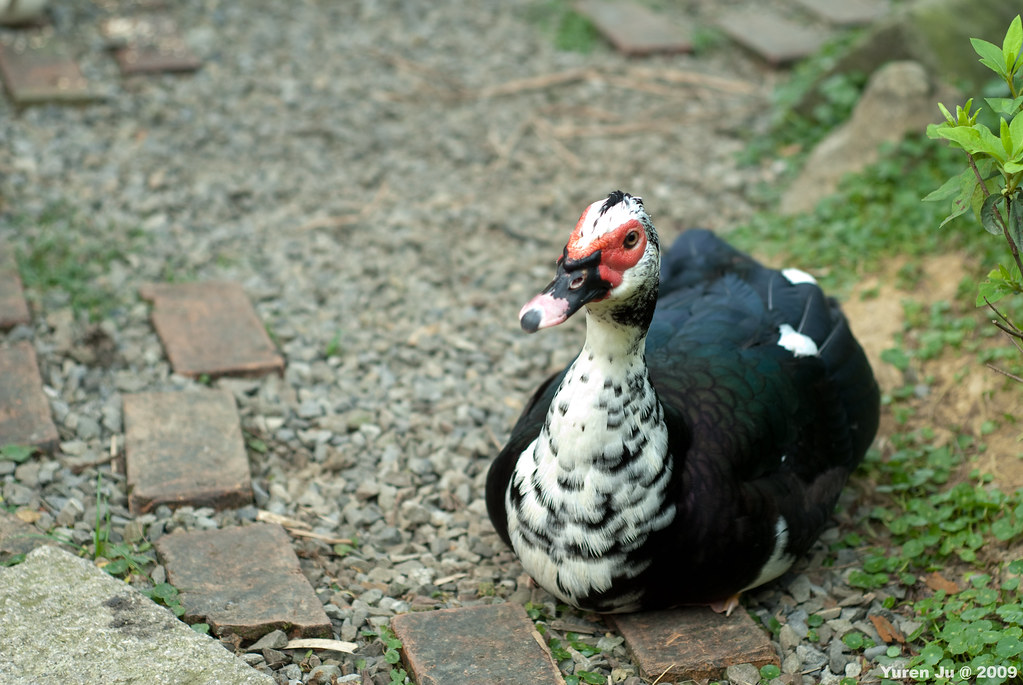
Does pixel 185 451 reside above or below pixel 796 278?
below

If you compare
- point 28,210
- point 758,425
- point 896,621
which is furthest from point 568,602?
point 28,210

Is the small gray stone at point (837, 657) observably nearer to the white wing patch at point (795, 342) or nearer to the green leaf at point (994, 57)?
the white wing patch at point (795, 342)

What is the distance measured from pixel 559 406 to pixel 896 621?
1095 mm

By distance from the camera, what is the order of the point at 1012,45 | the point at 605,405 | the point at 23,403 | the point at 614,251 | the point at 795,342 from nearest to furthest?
the point at 1012,45 → the point at 614,251 → the point at 605,405 → the point at 795,342 → the point at 23,403

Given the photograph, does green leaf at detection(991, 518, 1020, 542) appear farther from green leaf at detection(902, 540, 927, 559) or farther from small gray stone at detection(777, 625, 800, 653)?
small gray stone at detection(777, 625, 800, 653)

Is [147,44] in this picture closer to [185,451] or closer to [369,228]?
[369,228]

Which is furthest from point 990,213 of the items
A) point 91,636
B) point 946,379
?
point 91,636

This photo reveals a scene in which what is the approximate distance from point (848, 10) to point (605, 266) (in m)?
5.04

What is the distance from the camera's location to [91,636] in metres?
2.24

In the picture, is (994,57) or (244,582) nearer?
(994,57)

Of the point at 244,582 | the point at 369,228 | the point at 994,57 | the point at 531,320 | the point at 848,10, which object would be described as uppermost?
the point at 994,57

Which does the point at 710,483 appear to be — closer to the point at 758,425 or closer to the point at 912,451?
the point at 758,425

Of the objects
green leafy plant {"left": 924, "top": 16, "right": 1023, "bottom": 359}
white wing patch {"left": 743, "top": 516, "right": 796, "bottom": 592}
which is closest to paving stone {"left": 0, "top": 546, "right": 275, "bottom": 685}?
white wing patch {"left": 743, "top": 516, "right": 796, "bottom": 592}

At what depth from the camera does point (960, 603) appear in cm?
262
